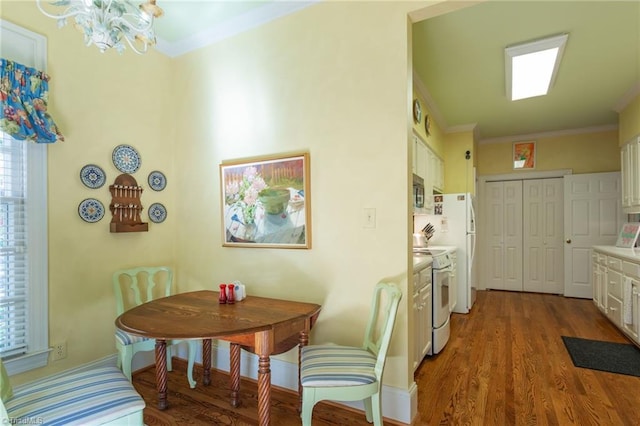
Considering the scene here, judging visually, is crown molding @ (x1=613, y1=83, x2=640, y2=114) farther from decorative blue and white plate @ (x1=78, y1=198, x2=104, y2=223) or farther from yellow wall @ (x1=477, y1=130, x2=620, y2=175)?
decorative blue and white plate @ (x1=78, y1=198, x2=104, y2=223)

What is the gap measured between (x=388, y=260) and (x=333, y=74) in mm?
1324

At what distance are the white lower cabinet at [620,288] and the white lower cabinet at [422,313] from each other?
78.1 inches

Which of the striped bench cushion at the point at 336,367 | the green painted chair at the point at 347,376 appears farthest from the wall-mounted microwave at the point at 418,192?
the striped bench cushion at the point at 336,367

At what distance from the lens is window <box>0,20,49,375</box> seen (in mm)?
2010

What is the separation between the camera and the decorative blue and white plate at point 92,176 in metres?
2.38

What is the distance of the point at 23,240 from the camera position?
2096 mm

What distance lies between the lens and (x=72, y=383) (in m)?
1.51

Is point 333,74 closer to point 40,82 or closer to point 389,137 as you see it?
point 389,137

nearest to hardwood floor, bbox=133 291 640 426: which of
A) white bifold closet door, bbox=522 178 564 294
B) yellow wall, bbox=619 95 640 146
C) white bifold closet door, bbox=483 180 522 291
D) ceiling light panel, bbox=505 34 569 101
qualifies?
white bifold closet door, bbox=522 178 564 294

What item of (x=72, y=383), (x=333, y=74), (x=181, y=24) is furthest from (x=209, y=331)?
(x=181, y=24)

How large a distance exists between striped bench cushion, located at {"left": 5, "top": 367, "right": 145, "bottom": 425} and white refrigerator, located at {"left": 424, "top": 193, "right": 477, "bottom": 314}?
3966 millimetres

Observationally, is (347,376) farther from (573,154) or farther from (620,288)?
(573,154)

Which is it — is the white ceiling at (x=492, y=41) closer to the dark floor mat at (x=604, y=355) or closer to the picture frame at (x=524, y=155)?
the picture frame at (x=524, y=155)

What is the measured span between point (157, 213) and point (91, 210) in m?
0.53
